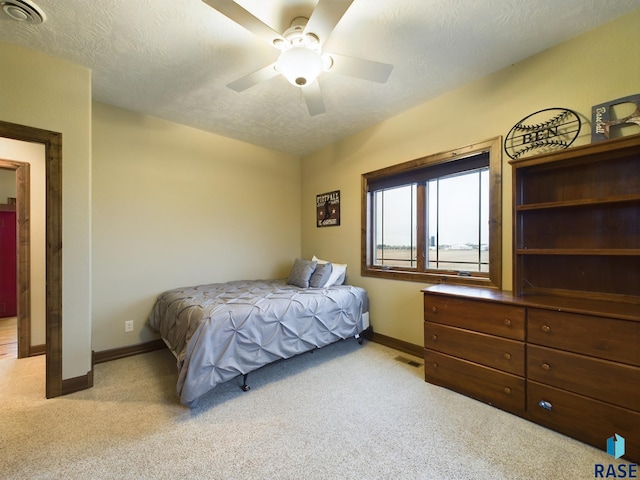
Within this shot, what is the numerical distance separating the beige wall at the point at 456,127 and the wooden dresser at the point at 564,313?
0.24m

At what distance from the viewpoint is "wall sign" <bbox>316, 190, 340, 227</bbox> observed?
3753mm

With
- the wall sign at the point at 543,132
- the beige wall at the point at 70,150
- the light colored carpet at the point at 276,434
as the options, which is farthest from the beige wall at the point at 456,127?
the beige wall at the point at 70,150

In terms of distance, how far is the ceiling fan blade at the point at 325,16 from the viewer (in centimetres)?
129

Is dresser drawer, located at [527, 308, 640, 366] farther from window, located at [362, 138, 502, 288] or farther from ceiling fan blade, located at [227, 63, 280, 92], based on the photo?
ceiling fan blade, located at [227, 63, 280, 92]

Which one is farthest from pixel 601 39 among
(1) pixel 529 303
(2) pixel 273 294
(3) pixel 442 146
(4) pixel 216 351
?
(4) pixel 216 351

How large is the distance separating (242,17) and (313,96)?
0.74 meters

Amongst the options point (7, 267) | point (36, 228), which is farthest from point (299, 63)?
point (7, 267)

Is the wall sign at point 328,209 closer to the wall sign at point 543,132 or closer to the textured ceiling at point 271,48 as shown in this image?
the textured ceiling at point 271,48

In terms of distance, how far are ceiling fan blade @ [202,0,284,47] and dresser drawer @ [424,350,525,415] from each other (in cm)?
261

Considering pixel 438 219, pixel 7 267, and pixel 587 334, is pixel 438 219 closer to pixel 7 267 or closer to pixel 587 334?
pixel 587 334

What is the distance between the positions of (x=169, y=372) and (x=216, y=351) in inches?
36.2

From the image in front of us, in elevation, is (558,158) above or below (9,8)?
below

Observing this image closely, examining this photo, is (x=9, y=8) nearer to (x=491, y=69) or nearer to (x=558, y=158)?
(x=491, y=69)

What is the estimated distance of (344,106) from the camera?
281 centimetres
